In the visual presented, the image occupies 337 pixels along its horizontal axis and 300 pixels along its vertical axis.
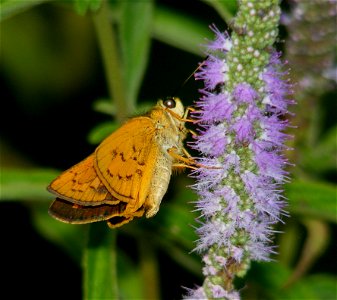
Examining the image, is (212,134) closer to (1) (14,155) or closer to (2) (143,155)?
(2) (143,155)

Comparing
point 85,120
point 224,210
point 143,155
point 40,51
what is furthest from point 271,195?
point 40,51

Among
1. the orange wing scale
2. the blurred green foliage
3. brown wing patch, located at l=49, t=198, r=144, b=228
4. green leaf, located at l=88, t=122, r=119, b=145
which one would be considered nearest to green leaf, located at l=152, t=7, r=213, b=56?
the blurred green foliage

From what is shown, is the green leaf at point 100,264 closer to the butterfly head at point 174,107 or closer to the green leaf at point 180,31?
the butterfly head at point 174,107

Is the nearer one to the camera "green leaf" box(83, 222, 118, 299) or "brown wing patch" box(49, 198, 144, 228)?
"brown wing patch" box(49, 198, 144, 228)

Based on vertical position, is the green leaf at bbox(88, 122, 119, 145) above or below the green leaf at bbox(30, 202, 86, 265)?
above

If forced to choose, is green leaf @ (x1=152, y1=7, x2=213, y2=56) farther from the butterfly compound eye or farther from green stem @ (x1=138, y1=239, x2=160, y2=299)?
green stem @ (x1=138, y1=239, x2=160, y2=299)

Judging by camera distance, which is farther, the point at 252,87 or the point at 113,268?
the point at 113,268
